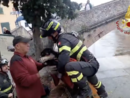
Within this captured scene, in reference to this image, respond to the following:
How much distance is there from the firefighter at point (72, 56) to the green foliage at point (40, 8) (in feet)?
3.76

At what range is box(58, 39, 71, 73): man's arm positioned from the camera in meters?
2.73

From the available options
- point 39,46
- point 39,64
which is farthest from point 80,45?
point 39,46

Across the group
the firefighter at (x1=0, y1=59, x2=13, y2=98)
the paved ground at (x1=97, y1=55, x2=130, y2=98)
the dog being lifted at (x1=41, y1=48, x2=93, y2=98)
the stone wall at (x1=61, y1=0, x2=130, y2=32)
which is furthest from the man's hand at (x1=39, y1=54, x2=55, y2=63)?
the stone wall at (x1=61, y1=0, x2=130, y2=32)

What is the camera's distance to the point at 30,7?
411 cm

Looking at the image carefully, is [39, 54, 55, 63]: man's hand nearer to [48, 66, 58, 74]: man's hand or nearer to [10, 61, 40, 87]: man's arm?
[48, 66, 58, 74]: man's hand

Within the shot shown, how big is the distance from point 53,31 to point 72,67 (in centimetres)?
75

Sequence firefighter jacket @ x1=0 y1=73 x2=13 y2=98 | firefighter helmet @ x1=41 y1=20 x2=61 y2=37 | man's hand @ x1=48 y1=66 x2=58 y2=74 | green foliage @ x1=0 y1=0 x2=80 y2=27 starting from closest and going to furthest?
firefighter helmet @ x1=41 y1=20 x2=61 y2=37, man's hand @ x1=48 y1=66 x2=58 y2=74, firefighter jacket @ x1=0 y1=73 x2=13 y2=98, green foliage @ x1=0 y1=0 x2=80 y2=27

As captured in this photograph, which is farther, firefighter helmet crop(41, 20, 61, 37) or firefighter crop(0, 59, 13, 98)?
firefighter crop(0, 59, 13, 98)

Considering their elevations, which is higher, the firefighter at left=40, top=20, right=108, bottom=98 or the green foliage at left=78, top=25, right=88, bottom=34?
the firefighter at left=40, top=20, right=108, bottom=98

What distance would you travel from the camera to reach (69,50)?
2797 mm

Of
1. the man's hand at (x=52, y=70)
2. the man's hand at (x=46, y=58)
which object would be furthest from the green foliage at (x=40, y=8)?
the man's hand at (x=52, y=70)

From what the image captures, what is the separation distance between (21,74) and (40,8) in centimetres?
228

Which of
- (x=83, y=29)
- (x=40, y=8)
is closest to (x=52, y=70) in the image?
(x=40, y=8)

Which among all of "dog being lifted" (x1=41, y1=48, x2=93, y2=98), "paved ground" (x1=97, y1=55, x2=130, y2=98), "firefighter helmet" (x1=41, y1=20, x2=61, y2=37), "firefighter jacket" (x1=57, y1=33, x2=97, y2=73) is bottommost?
"paved ground" (x1=97, y1=55, x2=130, y2=98)
